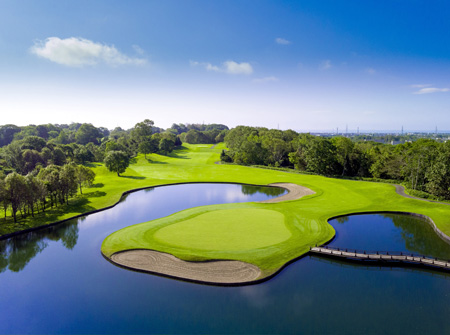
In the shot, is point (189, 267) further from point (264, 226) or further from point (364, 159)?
point (364, 159)

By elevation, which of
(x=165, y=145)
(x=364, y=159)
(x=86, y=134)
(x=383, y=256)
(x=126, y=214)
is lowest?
(x=126, y=214)

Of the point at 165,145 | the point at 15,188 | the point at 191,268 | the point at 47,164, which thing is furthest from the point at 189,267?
the point at 165,145

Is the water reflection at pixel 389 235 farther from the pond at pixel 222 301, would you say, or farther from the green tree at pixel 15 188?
the green tree at pixel 15 188

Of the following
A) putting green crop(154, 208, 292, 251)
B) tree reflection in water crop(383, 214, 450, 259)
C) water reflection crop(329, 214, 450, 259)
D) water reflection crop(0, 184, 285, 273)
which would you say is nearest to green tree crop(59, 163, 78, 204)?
water reflection crop(0, 184, 285, 273)

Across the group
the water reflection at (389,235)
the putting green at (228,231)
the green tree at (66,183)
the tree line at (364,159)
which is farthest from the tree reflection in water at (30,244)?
the tree line at (364,159)

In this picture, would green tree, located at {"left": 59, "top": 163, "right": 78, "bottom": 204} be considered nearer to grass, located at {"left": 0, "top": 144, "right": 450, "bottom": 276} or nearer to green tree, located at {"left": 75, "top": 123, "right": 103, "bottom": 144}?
grass, located at {"left": 0, "top": 144, "right": 450, "bottom": 276}

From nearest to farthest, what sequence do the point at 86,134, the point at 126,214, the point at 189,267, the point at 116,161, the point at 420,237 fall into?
the point at 189,267 → the point at 420,237 → the point at 126,214 → the point at 116,161 → the point at 86,134

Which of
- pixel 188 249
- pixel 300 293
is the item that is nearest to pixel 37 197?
pixel 188 249
